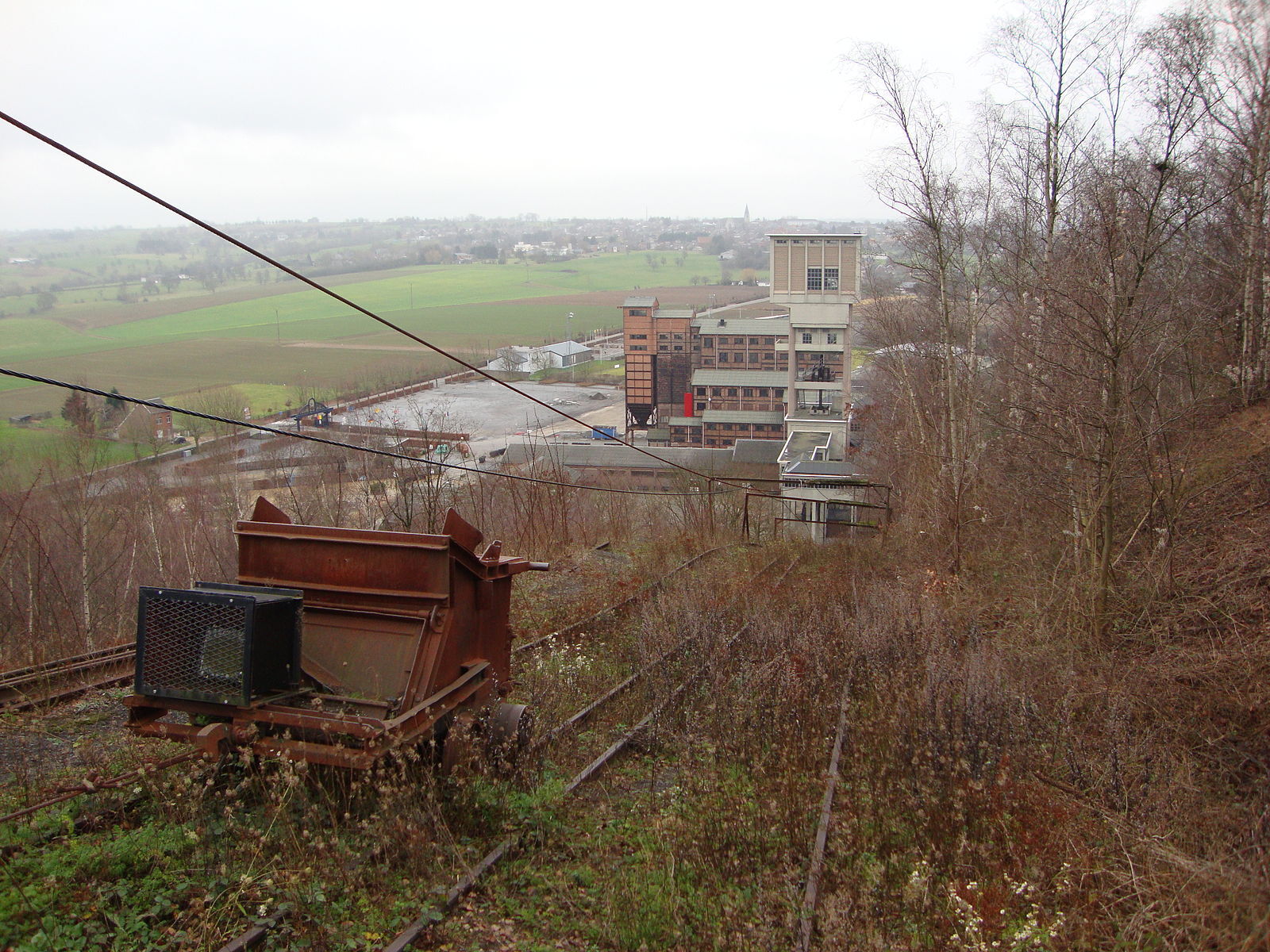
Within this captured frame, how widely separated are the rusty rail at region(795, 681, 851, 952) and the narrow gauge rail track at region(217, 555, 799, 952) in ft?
4.91

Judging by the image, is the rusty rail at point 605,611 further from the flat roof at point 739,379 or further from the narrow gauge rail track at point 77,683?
the flat roof at point 739,379

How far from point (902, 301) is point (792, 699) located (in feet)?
67.7

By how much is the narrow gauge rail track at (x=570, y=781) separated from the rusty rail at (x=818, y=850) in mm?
1497

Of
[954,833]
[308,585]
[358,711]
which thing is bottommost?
[954,833]

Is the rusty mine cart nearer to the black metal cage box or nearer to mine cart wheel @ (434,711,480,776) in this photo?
the black metal cage box

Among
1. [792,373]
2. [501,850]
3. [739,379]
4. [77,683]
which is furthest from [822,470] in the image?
[501,850]

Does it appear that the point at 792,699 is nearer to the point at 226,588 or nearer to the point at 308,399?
the point at 226,588

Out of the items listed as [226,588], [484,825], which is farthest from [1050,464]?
[226,588]

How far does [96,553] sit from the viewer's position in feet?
68.5

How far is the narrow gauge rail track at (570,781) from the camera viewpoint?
13.5ft

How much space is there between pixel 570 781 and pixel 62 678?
15.7 feet

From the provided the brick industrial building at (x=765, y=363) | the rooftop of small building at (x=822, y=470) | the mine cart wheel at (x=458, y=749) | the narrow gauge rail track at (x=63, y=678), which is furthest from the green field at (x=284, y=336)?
the mine cart wheel at (x=458, y=749)

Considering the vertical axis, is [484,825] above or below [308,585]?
below

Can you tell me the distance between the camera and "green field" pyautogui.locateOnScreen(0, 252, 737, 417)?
4569cm
